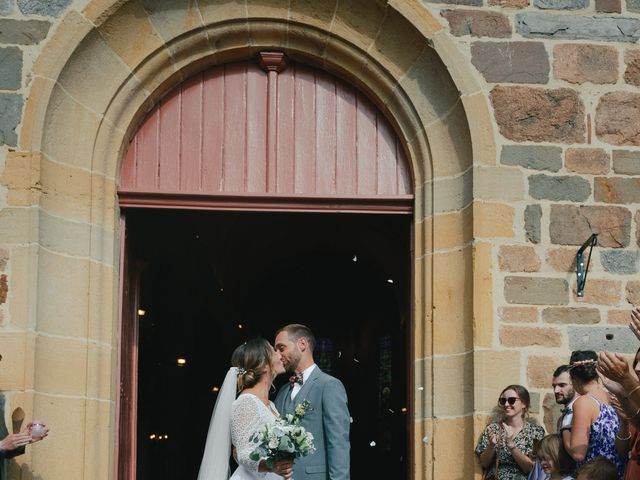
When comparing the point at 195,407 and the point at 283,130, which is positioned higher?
the point at 283,130

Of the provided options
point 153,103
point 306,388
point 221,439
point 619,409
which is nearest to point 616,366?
point 619,409

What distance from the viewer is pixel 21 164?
8164 millimetres

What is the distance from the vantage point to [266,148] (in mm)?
8867

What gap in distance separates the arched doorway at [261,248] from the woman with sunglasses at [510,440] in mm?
916

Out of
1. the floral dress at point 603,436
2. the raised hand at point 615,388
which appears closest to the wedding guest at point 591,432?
the floral dress at point 603,436

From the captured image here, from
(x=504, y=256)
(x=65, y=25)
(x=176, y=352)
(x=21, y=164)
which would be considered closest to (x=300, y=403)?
(x=504, y=256)

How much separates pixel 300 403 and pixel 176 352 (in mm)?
7267

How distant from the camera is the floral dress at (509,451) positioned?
792 cm

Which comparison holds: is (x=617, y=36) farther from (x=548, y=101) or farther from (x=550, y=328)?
(x=550, y=328)

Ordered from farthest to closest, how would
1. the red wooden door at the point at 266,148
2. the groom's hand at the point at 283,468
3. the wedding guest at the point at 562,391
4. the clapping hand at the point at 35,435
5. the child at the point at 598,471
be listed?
the red wooden door at the point at 266,148, the wedding guest at the point at 562,391, the groom's hand at the point at 283,468, the clapping hand at the point at 35,435, the child at the point at 598,471

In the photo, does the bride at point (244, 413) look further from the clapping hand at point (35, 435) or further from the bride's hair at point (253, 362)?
the clapping hand at point (35, 435)

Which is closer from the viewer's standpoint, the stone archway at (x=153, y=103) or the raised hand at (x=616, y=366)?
the raised hand at (x=616, y=366)

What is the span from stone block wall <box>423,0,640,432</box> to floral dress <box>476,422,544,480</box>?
0.22 metres

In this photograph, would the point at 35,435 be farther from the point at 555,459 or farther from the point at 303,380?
the point at 555,459
